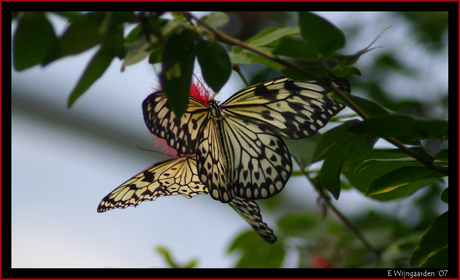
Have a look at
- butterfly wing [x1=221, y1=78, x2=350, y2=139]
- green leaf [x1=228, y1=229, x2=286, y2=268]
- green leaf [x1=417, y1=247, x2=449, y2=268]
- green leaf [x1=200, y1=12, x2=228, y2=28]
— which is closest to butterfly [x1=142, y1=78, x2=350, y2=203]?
butterfly wing [x1=221, y1=78, x2=350, y2=139]

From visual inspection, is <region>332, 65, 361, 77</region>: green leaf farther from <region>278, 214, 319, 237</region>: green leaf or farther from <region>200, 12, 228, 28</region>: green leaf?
<region>278, 214, 319, 237</region>: green leaf

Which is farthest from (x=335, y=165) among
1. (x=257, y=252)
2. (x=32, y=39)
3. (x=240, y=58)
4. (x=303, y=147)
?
(x=257, y=252)

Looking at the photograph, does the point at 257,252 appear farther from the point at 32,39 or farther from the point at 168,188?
the point at 32,39

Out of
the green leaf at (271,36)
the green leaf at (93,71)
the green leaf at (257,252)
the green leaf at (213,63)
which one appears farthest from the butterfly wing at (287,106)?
the green leaf at (257,252)

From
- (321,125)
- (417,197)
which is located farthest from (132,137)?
(321,125)

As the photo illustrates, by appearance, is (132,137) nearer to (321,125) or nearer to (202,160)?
(202,160)

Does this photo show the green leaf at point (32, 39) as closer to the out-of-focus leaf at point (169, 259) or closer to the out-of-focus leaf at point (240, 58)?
the out-of-focus leaf at point (240, 58)
